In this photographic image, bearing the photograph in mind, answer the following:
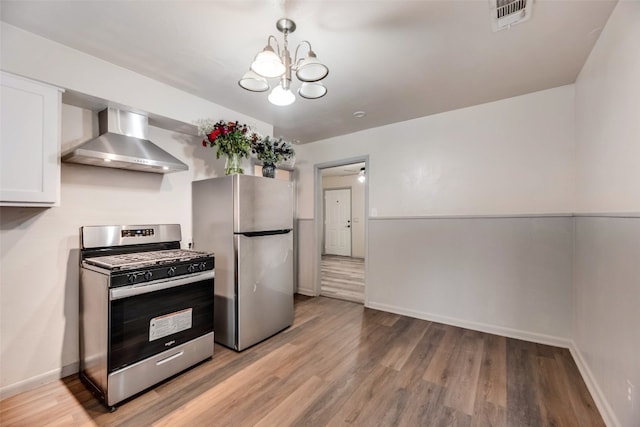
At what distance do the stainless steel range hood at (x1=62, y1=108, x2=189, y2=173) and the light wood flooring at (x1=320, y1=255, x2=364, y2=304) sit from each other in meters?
3.05

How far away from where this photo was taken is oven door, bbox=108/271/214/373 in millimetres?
1733

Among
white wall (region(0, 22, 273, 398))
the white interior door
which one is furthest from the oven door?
the white interior door

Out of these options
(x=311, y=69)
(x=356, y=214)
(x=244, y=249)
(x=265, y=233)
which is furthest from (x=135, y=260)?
(x=356, y=214)

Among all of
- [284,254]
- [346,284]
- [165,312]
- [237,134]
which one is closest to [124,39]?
[237,134]

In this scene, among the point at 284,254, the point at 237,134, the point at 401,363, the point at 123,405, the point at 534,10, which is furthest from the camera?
the point at 284,254

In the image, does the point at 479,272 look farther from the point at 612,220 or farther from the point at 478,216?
the point at 612,220

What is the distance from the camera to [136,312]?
1.82 meters

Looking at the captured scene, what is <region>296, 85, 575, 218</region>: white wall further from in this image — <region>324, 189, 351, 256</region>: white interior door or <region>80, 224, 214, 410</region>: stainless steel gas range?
<region>324, 189, 351, 256</region>: white interior door

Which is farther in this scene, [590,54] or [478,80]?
[478,80]

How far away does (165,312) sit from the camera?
1974 mm

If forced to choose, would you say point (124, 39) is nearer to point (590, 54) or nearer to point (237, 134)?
point (237, 134)

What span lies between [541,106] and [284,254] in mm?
3060

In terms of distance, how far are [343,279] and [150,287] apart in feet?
12.6

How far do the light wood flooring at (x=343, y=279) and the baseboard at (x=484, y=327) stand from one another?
593 mm
